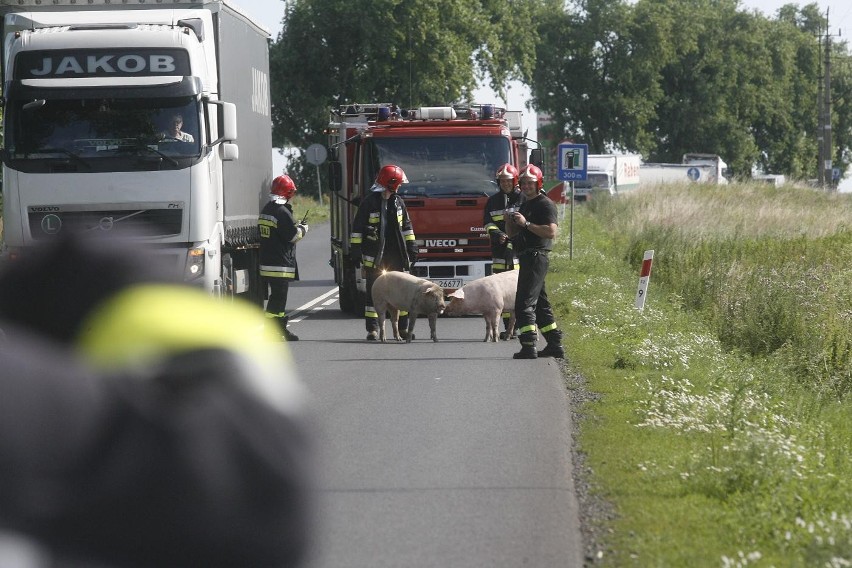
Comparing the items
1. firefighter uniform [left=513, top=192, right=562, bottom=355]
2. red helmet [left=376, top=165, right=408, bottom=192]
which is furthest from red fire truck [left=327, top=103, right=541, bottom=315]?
firefighter uniform [left=513, top=192, right=562, bottom=355]

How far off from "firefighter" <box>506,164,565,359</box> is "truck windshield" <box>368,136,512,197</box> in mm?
4666

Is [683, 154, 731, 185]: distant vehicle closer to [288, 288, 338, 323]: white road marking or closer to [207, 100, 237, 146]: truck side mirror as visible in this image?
[288, 288, 338, 323]: white road marking

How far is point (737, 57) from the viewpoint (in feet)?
333

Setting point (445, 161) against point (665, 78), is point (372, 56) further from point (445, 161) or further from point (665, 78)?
point (445, 161)

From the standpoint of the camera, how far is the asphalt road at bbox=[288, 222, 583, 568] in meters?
6.32

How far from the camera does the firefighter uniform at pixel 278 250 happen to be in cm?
1562

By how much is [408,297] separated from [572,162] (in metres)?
12.5

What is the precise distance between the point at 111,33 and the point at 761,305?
26.4ft

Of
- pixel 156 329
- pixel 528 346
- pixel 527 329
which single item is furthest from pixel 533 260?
pixel 156 329

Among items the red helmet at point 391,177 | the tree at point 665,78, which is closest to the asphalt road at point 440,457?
the red helmet at point 391,177

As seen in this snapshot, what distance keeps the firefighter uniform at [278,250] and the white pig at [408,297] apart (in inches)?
41.2

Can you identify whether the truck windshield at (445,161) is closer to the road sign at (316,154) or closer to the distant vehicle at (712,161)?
the road sign at (316,154)

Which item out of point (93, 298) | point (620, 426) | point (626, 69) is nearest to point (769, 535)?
point (620, 426)

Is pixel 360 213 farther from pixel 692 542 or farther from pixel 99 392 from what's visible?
pixel 99 392
